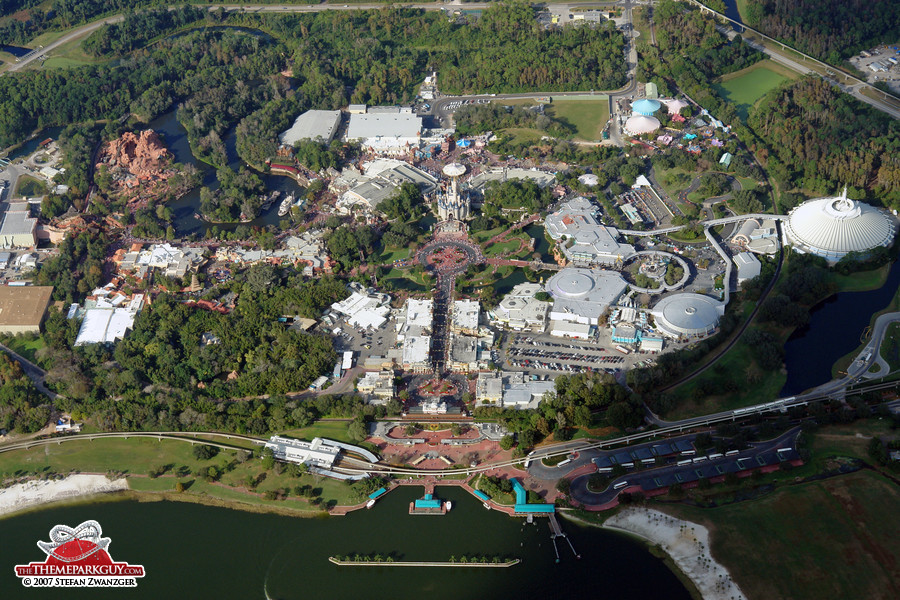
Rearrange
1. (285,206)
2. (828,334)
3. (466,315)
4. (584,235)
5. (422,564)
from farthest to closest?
(285,206) < (584,235) < (466,315) < (828,334) < (422,564)

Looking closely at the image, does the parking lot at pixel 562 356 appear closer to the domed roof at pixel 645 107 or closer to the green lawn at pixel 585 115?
the green lawn at pixel 585 115

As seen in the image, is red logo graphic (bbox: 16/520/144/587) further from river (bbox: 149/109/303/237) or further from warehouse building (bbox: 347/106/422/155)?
warehouse building (bbox: 347/106/422/155)

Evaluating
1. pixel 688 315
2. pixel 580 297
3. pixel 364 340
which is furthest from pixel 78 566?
pixel 688 315

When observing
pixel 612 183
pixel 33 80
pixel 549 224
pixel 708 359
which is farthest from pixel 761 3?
pixel 33 80

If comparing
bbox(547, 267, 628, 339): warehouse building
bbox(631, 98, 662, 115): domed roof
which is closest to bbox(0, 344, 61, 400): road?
bbox(547, 267, 628, 339): warehouse building

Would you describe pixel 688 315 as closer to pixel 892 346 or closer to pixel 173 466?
pixel 892 346

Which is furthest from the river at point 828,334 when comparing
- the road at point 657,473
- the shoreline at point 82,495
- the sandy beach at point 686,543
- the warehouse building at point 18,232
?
the warehouse building at point 18,232
